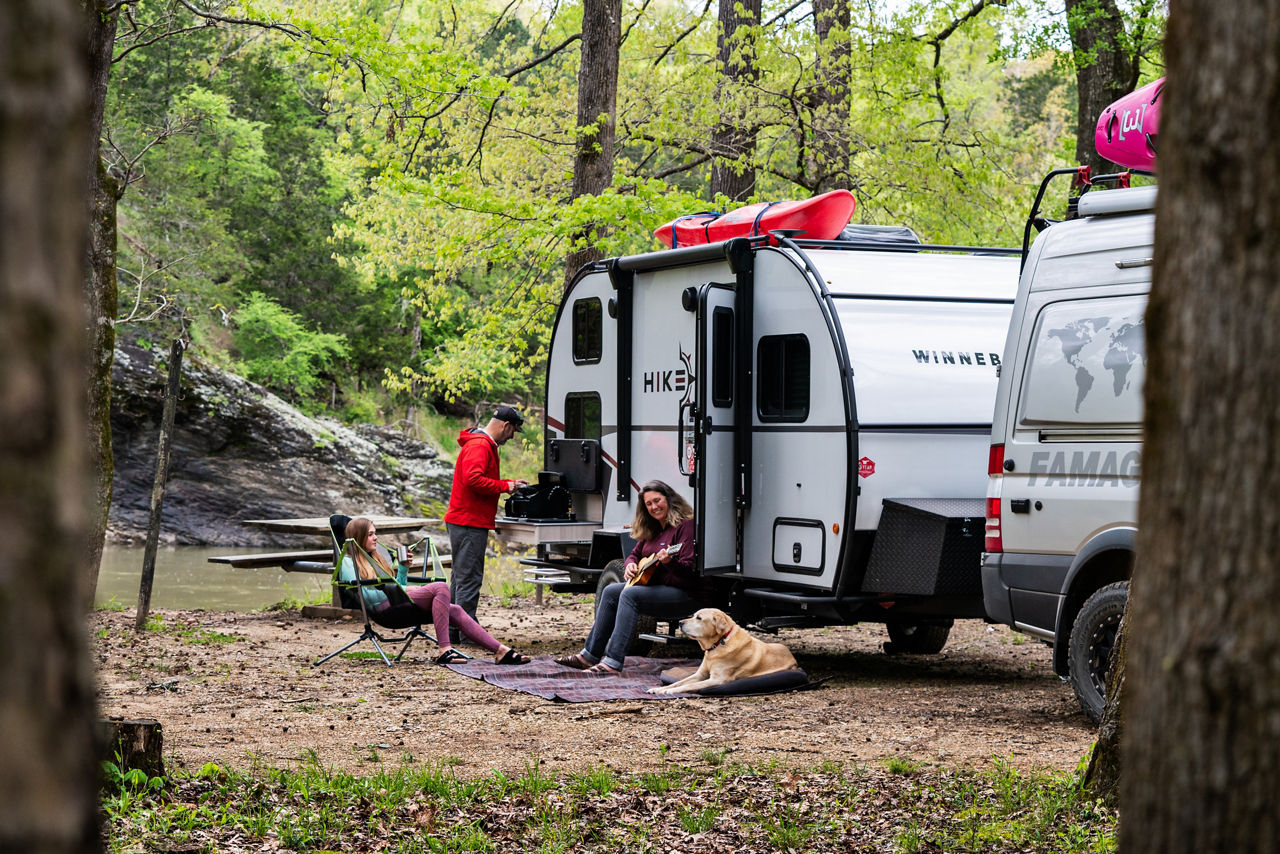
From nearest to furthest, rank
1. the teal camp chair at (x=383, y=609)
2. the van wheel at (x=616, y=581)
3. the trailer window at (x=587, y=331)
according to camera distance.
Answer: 1. the teal camp chair at (x=383, y=609)
2. the van wheel at (x=616, y=581)
3. the trailer window at (x=587, y=331)

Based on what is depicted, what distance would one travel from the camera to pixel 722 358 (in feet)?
32.1

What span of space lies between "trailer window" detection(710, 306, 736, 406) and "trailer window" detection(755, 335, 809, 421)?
8.2 inches

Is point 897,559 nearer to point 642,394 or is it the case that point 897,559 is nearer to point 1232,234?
point 642,394

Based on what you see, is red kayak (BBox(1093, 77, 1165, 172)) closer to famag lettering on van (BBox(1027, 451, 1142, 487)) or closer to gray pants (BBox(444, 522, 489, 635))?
famag lettering on van (BBox(1027, 451, 1142, 487))

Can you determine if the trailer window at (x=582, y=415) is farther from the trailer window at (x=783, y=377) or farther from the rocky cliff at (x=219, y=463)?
the rocky cliff at (x=219, y=463)

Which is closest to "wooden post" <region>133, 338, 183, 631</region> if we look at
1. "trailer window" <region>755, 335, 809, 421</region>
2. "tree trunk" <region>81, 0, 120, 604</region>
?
"tree trunk" <region>81, 0, 120, 604</region>

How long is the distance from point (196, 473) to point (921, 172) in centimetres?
1521

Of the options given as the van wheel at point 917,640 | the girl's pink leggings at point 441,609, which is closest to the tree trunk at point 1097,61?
the van wheel at point 917,640

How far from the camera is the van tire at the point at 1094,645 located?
710 cm

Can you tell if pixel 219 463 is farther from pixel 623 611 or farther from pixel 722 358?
pixel 722 358

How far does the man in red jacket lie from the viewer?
10.9m

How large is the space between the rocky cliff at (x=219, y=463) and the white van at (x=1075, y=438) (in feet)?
62.6

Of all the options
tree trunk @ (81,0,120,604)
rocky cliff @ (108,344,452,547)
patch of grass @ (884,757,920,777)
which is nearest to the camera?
patch of grass @ (884,757,920,777)

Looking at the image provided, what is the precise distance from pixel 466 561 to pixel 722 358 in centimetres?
280
